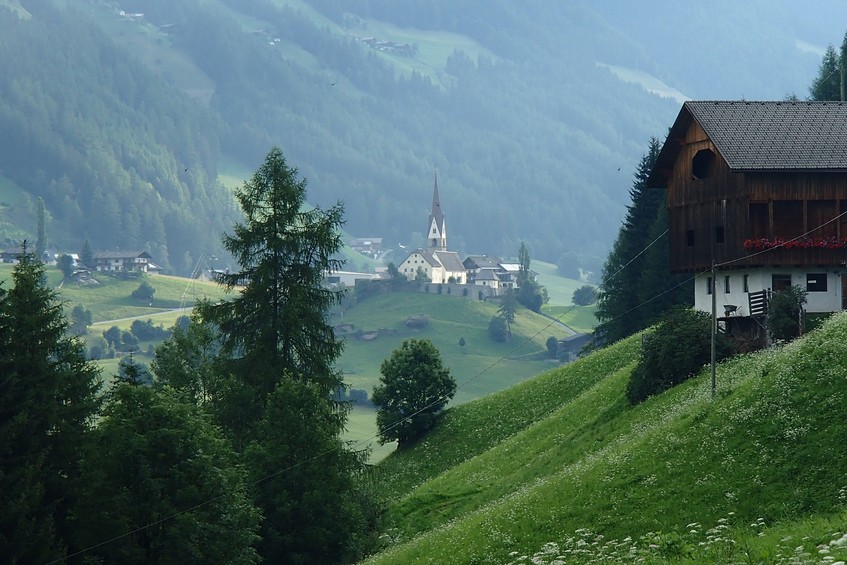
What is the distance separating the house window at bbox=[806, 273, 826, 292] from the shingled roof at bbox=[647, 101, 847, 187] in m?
4.61

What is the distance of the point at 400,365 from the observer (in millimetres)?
87312

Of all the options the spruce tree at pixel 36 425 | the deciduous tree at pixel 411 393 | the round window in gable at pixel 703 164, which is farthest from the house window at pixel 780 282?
the spruce tree at pixel 36 425

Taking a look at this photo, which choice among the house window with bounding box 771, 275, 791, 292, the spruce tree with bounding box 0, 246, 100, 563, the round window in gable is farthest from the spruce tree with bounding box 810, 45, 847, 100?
the spruce tree with bounding box 0, 246, 100, 563

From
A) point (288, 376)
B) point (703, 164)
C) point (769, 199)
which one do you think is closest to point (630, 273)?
point (703, 164)

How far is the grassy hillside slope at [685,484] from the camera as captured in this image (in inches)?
1372

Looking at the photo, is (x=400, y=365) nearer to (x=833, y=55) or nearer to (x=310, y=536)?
(x=310, y=536)

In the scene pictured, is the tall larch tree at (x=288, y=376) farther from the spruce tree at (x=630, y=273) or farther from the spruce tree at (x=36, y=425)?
the spruce tree at (x=630, y=273)

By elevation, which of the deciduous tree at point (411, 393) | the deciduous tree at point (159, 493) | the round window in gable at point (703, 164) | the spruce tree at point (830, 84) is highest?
the spruce tree at point (830, 84)

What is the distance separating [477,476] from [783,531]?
28.8 metres

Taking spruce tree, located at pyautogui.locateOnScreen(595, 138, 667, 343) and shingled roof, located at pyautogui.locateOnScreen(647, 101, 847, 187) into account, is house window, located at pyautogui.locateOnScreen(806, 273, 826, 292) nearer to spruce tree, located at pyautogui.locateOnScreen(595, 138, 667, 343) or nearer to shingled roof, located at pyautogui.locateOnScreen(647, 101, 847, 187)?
shingled roof, located at pyautogui.locateOnScreen(647, 101, 847, 187)

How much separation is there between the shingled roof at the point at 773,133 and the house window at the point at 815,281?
4.61m

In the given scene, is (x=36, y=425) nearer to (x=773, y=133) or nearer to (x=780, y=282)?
(x=780, y=282)

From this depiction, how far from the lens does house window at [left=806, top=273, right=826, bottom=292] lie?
5862cm

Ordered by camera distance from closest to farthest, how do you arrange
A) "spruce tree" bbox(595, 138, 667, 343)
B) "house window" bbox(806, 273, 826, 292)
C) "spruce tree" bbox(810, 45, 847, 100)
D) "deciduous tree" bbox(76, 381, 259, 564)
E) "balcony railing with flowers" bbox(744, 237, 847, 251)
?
"deciduous tree" bbox(76, 381, 259, 564)
"balcony railing with flowers" bbox(744, 237, 847, 251)
"house window" bbox(806, 273, 826, 292)
"spruce tree" bbox(595, 138, 667, 343)
"spruce tree" bbox(810, 45, 847, 100)
